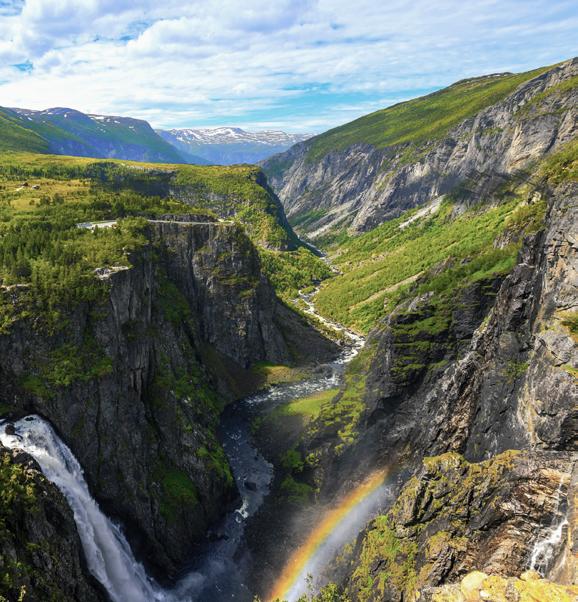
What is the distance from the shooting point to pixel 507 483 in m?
37.2

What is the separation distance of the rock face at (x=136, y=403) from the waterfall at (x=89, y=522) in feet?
6.71

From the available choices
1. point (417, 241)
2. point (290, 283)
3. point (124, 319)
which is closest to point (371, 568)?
point (124, 319)

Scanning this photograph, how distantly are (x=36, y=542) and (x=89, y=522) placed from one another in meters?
11.0

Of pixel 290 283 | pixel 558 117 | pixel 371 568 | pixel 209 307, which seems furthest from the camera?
pixel 290 283

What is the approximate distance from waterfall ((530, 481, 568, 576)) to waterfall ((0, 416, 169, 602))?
39.9m

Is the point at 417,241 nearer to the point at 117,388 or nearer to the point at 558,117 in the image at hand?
the point at 558,117

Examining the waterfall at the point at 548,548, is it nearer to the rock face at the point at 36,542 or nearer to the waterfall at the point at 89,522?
the rock face at the point at 36,542

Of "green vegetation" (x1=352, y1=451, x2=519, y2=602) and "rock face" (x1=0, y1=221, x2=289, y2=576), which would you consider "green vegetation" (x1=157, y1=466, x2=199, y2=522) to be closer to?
"rock face" (x1=0, y1=221, x2=289, y2=576)

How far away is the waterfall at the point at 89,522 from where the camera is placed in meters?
47.8

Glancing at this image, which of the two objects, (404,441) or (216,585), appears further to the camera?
(404,441)

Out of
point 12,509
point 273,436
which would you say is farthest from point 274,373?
point 12,509

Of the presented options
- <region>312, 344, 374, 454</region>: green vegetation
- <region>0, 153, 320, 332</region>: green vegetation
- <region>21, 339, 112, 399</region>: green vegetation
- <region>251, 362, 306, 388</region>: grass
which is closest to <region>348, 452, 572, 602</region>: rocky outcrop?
<region>312, 344, 374, 454</region>: green vegetation

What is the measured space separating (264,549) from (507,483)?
119 feet

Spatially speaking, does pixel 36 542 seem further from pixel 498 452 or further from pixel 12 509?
pixel 498 452
